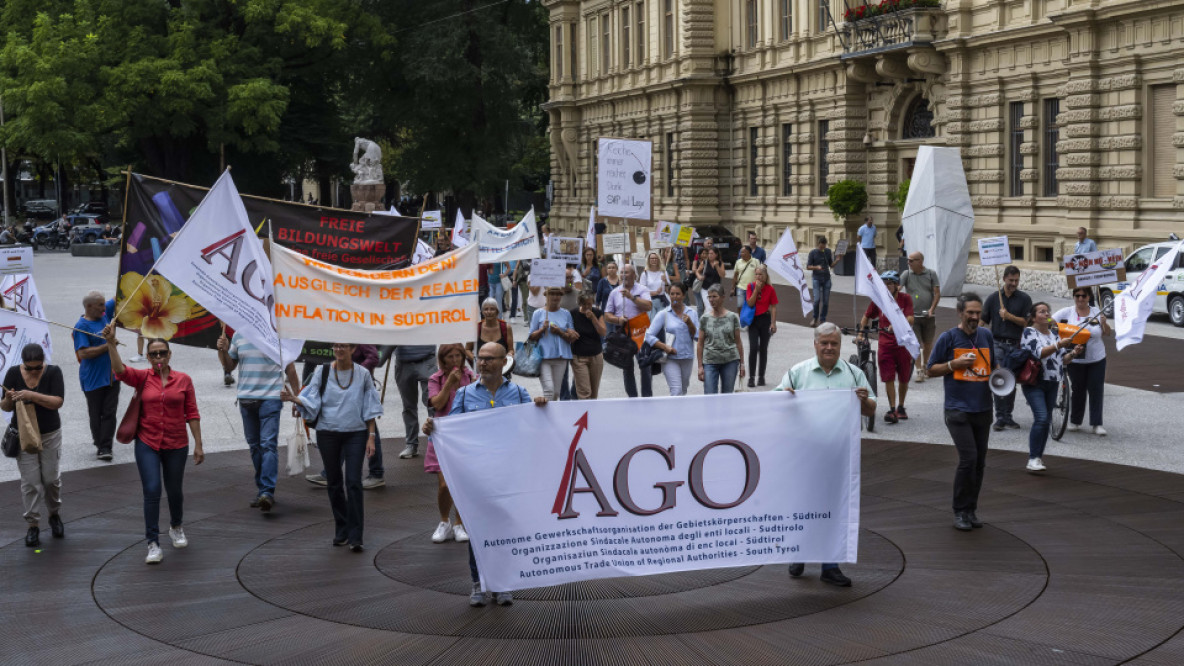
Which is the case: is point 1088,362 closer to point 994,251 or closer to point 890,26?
point 994,251

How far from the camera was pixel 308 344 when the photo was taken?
12.8 metres

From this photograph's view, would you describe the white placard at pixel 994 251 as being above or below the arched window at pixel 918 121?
below

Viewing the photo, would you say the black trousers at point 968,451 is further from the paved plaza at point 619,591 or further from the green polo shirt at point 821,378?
the green polo shirt at point 821,378

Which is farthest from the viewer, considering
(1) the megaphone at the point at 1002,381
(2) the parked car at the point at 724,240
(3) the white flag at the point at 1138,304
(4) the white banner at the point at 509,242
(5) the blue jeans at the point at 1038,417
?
(2) the parked car at the point at 724,240

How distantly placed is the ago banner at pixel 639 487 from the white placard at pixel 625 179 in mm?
15618

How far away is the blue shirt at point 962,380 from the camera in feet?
35.8

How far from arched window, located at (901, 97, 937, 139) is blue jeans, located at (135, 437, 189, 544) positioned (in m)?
31.0

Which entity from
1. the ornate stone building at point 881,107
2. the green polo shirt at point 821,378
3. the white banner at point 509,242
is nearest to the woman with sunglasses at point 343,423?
the green polo shirt at point 821,378

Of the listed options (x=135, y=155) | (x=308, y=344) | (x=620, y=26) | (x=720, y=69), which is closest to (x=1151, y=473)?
(x=308, y=344)

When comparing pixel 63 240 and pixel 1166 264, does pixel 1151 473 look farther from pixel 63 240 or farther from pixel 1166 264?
pixel 63 240

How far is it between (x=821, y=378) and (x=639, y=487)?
5.21 feet

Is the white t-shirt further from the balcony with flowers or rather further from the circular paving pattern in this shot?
the balcony with flowers

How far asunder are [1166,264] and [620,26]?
43208 millimetres

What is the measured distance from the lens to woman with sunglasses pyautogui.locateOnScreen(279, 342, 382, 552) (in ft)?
34.3
